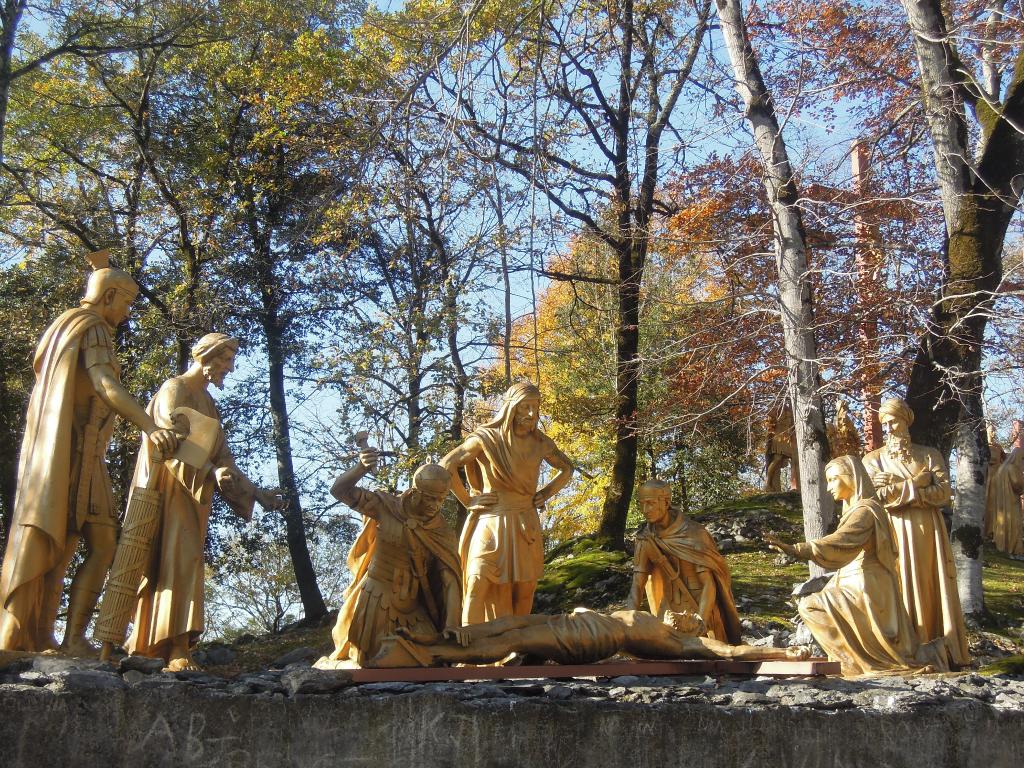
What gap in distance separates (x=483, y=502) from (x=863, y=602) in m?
3.12

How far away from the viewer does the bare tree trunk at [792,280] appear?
11.2m

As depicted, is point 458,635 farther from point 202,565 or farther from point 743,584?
point 743,584

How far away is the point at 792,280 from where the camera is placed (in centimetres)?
1180

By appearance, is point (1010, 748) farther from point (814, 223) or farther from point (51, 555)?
point (814, 223)

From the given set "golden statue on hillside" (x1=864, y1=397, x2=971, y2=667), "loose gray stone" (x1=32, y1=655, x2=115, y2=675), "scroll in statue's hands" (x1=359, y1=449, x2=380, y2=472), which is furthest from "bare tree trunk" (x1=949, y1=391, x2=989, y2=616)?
"loose gray stone" (x1=32, y1=655, x2=115, y2=675)

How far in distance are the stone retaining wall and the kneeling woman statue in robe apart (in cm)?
160

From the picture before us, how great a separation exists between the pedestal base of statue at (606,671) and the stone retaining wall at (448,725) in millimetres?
168

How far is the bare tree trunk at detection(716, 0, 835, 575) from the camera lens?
1121 cm

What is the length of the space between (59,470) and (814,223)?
11.3 metres

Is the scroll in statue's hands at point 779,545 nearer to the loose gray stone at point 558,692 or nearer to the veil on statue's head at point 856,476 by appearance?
the veil on statue's head at point 856,476

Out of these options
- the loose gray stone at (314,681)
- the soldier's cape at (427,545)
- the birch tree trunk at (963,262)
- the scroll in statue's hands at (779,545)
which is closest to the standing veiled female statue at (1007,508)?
the birch tree trunk at (963,262)

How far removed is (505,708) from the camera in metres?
5.64

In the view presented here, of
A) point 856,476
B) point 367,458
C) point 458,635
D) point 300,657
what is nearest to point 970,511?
point 856,476

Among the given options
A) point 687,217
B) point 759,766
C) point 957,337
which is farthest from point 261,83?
point 759,766
